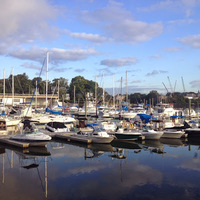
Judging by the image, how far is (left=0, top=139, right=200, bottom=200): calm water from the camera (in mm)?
13854

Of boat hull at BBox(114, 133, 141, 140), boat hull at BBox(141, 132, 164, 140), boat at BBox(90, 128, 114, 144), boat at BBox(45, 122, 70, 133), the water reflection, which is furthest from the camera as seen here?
boat at BBox(45, 122, 70, 133)

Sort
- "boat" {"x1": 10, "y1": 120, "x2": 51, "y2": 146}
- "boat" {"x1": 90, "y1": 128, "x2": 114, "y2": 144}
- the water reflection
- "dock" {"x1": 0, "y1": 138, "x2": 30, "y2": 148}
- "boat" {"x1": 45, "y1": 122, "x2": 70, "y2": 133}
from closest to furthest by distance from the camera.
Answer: the water reflection < "dock" {"x1": 0, "y1": 138, "x2": 30, "y2": 148} < "boat" {"x1": 10, "y1": 120, "x2": 51, "y2": 146} < "boat" {"x1": 90, "y1": 128, "x2": 114, "y2": 144} < "boat" {"x1": 45, "y1": 122, "x2": 70, "y2": 133}

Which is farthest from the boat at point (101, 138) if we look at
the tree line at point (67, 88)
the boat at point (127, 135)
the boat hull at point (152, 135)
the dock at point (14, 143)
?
the tree line at point (67, 88)

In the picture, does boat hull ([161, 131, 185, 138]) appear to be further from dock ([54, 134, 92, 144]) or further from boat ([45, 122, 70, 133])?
boat ([45, 122, 70, 133])

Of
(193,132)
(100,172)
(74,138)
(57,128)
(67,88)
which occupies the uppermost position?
(67,88)

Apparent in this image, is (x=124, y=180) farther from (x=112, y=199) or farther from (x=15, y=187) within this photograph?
(x=15, y=187)

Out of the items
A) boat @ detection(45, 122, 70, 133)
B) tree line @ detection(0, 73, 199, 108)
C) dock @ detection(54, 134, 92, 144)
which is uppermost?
tree line @ detection(0, 73, 199, 108)

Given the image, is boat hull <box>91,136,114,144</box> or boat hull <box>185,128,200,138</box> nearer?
boat hull <box>91,136,114,144</box>

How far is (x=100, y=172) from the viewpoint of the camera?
17.9 meters

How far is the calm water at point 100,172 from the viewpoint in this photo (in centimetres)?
1385

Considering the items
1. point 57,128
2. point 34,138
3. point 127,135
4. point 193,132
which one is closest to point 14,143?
point 34,138

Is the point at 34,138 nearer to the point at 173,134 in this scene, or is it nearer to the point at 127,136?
the point at 127,136

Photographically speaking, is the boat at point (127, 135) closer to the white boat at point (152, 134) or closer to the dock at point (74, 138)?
the white boat at point (152, 134)

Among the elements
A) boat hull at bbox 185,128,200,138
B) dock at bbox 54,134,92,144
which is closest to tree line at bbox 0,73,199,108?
boat hull at bbox 185,128,200,138
